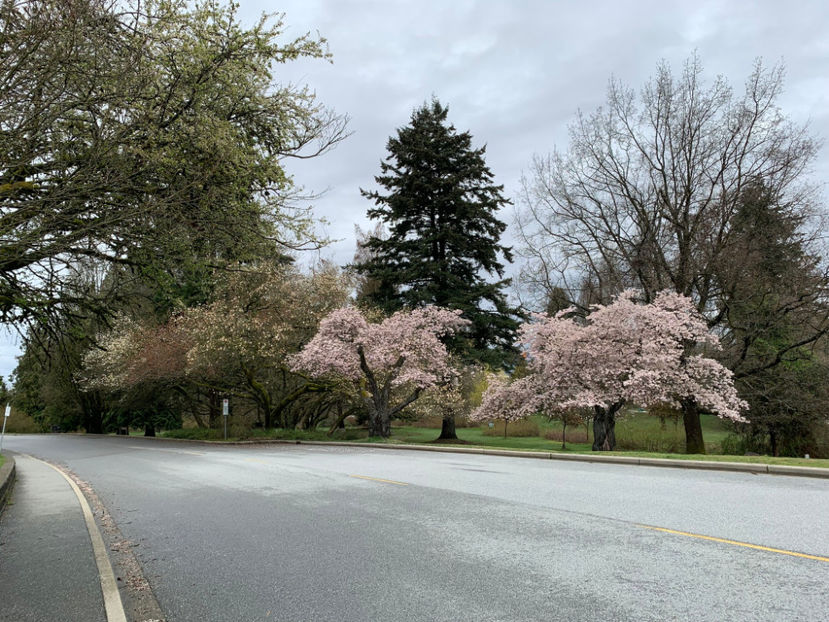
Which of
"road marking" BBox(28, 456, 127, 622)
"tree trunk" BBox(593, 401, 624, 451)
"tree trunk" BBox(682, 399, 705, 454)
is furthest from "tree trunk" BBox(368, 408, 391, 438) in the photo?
"road marking" BBox(28, 456, 127, 622)

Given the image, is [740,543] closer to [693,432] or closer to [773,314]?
[693,432]

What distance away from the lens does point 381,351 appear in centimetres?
2286

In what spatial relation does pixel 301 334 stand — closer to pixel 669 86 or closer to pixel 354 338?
pixel 354 338

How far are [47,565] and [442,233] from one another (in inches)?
976

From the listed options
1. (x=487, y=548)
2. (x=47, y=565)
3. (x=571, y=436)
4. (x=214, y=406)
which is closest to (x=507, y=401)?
(x=571, y=436)

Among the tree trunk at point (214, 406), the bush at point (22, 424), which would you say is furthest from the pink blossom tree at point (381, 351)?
the bush at point (22, 424)

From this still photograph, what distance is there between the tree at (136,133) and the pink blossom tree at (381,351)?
1558cm

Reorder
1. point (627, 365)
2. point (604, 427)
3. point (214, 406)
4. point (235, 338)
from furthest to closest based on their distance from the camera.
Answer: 1. point (214, 406)
2. point (235, 338)
3. point (604, 427)
4. point (627, 365)

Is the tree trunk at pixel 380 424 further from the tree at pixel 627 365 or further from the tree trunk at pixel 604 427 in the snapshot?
the tree trunk at pixel 604 427

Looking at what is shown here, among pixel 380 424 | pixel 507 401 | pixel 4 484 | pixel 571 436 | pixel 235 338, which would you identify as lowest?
pixel 571 436

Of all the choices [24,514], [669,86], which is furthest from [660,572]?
[669,86]

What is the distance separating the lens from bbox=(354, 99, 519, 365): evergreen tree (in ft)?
94.5

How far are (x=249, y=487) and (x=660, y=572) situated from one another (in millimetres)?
7699

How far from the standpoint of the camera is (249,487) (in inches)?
393
